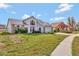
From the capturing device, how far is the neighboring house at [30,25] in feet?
8.86

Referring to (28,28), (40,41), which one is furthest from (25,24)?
(40,41)

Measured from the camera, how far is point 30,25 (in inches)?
108

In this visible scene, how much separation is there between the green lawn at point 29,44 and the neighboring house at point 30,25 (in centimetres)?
6

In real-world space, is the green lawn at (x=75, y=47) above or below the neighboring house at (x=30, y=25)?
below

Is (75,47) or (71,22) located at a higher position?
(71,22)

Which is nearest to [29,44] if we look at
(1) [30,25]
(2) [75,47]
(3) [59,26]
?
(1) [30,25]

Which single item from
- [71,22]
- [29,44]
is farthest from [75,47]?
[29,44]

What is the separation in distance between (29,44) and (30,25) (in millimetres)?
203

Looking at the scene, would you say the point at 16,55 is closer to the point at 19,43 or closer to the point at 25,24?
the point at 19,43

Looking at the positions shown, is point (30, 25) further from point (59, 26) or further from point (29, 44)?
point (59, 26)

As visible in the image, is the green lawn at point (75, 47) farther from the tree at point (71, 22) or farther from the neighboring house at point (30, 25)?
the neighboring house at point (30, 25)

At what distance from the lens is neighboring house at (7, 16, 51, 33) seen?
8.86ft

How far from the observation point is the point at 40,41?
2.70 m

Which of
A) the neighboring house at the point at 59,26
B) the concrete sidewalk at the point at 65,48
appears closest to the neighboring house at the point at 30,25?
the neighboring house at the point at 59,26
